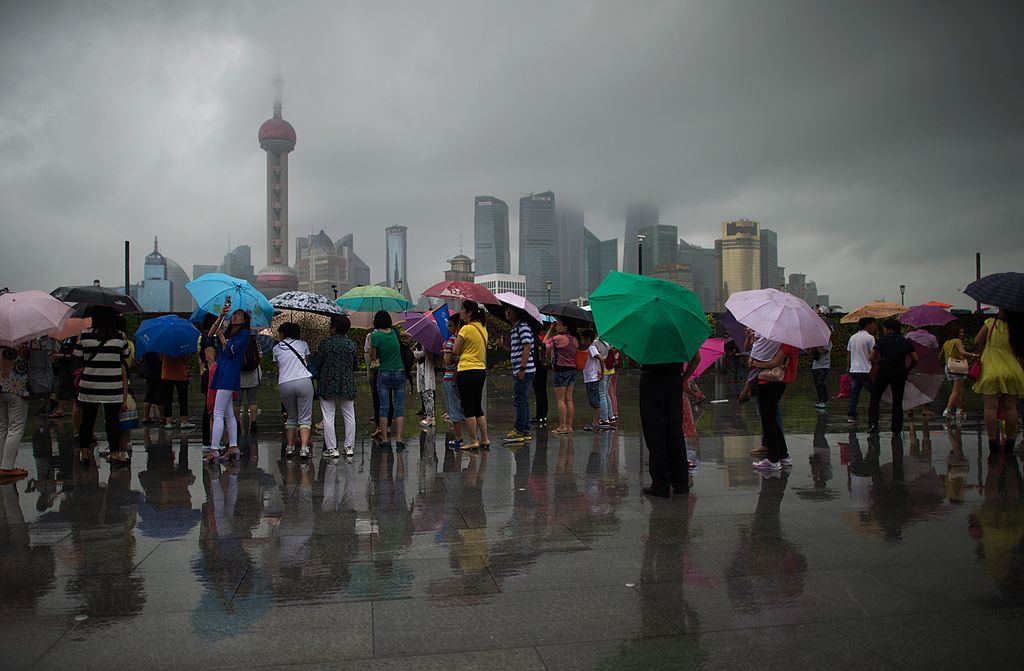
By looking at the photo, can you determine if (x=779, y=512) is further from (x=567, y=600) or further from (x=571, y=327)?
(x=571, y=327)

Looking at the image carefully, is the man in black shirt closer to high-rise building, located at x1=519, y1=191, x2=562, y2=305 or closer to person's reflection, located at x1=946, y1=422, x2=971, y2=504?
person's reflection, located at x1=946, y1=422, x2=971, y2=504

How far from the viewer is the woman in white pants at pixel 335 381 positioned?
923 centimetres

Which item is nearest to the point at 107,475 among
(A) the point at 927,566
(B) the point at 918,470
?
(A) the point at 927,566

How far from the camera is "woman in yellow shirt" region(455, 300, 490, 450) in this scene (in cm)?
953

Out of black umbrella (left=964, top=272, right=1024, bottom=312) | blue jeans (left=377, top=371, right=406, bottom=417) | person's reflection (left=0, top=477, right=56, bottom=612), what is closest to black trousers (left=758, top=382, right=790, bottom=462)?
black umbrella (left=964, top=272, right=1024, bottom=312)

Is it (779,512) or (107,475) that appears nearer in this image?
(779,512)

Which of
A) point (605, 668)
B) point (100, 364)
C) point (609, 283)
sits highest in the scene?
point (609, 283)

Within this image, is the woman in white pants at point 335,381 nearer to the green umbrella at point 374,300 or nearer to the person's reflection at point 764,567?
the green umbrella at point 374,300

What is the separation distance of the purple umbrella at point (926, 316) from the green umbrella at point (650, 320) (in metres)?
8.45

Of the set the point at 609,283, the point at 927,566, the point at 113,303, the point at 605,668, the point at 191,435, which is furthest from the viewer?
the point at 191,435

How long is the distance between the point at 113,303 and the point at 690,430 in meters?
6.50

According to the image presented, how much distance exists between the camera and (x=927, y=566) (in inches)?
191

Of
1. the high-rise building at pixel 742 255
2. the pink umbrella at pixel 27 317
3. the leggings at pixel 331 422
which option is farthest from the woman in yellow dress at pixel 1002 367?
the high-rise building at pixel 742 255

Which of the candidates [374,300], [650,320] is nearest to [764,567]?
[650,320]
